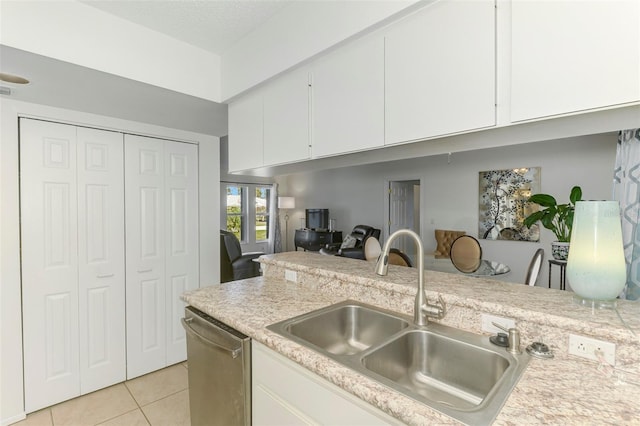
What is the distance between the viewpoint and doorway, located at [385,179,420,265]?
3.90 metres

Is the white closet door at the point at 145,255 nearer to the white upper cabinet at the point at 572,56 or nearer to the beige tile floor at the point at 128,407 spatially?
the beige tile floor at the point at 128,407

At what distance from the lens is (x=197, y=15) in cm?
172

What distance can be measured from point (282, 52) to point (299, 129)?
444 mm

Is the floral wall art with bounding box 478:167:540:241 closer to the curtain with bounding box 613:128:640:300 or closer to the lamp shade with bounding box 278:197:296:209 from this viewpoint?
the curtain with bounding box 613:128:640:300

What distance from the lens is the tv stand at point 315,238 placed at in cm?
493

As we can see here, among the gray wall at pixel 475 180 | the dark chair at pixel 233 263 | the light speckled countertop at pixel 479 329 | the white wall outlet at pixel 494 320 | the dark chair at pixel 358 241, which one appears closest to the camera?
the light speckled countertop at pixel 479 329

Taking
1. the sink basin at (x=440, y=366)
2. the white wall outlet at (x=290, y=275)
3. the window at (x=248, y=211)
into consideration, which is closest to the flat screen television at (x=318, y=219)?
the window at (x=248, y=211)

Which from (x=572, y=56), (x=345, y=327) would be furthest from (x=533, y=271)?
(x=572, y=56)

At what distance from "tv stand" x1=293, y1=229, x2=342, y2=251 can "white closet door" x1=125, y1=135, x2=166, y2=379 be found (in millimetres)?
2709

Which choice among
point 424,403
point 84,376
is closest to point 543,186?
point 424,403

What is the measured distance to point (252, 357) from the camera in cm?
126

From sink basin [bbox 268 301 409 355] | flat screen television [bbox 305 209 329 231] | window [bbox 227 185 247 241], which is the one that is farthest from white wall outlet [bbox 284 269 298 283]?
window [bbox 227 185 247 241]

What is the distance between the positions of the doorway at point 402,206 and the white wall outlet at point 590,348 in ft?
8.99

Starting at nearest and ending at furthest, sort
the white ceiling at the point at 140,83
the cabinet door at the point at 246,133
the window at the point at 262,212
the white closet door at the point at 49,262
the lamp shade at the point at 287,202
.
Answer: the white ceiling at the point at 140,83
the cabinet door at the point at 246,133
the white closet door at the point at 49,262
the lamp shade at the point at 287,202
the window at the point at 262,212
